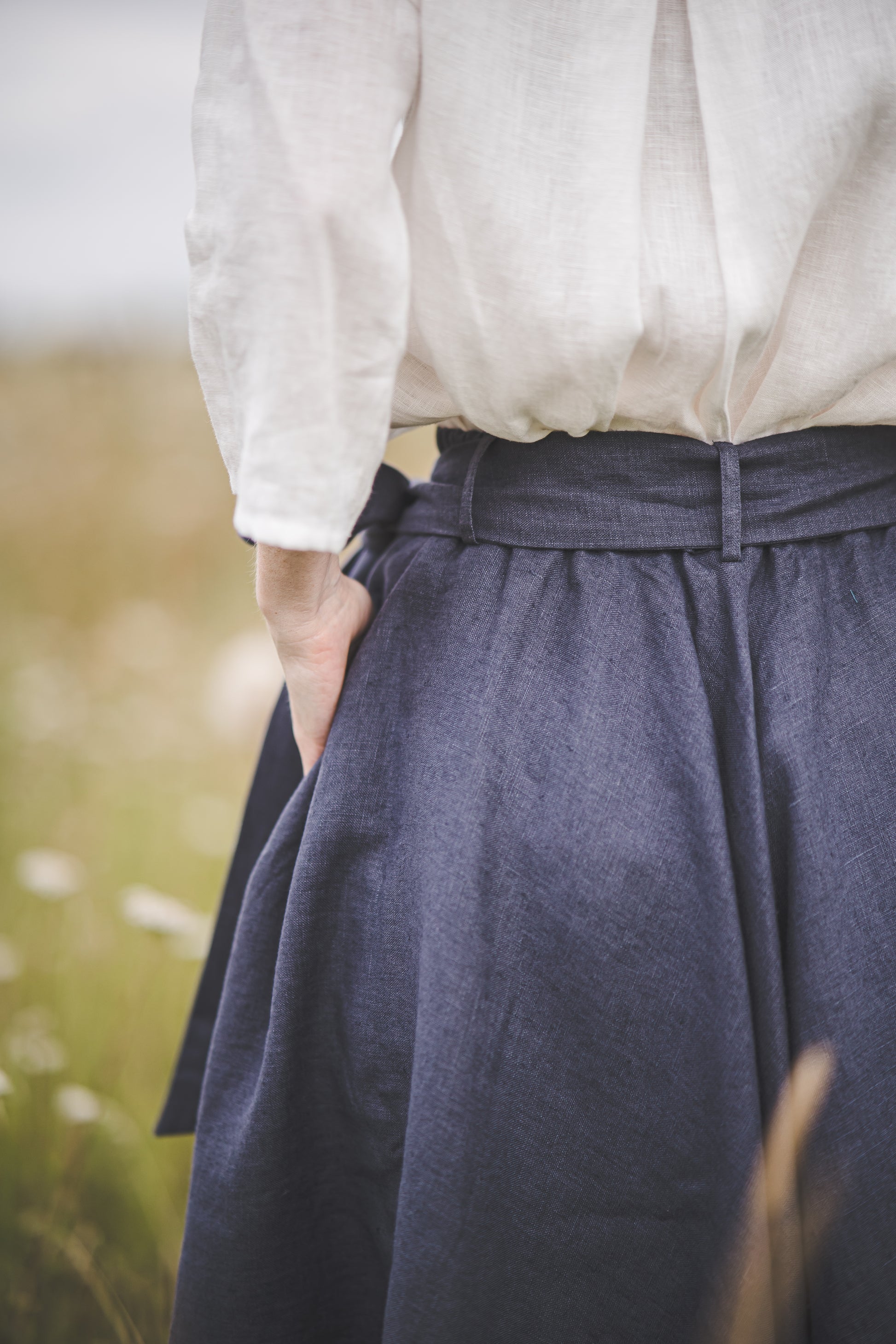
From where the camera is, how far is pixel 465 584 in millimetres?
829

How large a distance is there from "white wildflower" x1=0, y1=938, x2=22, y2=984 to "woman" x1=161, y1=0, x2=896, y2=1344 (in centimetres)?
110

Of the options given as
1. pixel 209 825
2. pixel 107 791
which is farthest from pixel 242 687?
pixel 107 791

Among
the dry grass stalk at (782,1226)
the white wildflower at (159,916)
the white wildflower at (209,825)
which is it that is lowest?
the white wildflower at (209,825)

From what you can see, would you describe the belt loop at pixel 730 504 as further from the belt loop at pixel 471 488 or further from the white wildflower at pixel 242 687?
the white wildflower at pixel 242 687

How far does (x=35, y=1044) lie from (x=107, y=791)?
1.16m

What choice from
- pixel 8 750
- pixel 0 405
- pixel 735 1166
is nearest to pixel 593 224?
pixel 735 1166

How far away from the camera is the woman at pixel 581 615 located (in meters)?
0.66

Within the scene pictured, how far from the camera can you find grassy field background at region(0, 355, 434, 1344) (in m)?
1.45

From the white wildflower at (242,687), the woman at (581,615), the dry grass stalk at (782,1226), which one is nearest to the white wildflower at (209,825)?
the white wildflower at (242,687)

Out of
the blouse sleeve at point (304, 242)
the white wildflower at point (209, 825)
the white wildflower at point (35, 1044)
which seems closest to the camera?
the blouse sleeve at point (304, 242)

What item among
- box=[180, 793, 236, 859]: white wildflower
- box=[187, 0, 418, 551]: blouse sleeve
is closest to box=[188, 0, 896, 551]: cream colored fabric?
box=[187, 0, 418, 551]: blouse sleeve

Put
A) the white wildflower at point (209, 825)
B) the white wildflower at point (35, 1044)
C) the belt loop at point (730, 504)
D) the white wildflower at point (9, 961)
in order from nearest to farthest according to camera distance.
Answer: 1. the belt loop at point (730, 504)
2. the white wildflower at point (35, 1044)
3. the white wildflower at point (9, 961)
4. the white wildflower at point (209, 825)

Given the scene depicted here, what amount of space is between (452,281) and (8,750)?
8.77 ft

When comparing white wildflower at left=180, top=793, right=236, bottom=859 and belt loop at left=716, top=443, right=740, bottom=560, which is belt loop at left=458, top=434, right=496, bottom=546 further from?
white wildflower at left=180, top=793, right=236, bottom=859
